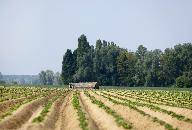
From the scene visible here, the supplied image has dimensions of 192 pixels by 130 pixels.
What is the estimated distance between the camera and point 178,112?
35875 millimetres

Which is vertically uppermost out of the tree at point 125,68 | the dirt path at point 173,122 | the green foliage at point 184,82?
the tree at point 125,68

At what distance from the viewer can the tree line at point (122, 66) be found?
147750mm

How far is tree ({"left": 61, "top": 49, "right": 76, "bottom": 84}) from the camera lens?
150375 millimetres

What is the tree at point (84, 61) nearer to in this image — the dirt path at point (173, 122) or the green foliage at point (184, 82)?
the green foliage at point (184, 82)

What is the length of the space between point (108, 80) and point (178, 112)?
11716 centimetres

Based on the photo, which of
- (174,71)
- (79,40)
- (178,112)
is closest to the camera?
(178,112)

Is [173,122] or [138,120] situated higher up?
[138,120]

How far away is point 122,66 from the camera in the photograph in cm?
15738

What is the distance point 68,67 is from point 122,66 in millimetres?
19806

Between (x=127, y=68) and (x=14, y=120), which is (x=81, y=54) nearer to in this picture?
(x=127, y=68)

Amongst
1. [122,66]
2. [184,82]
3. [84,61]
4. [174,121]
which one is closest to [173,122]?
[174,121]

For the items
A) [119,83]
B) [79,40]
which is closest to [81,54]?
[79,40]

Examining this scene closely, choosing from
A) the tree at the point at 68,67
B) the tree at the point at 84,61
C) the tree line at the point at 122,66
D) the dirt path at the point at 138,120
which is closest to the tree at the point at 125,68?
the tree line at the point at 122,66

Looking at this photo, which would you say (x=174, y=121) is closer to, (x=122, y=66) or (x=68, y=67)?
(x=68, y=67)
